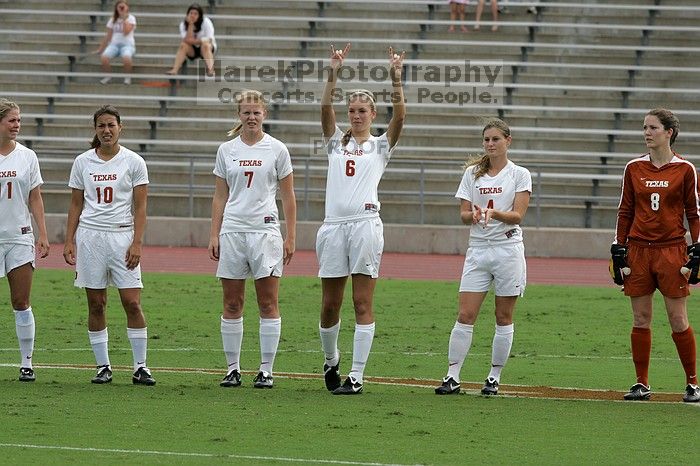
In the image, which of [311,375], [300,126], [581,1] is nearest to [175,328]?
[311,375]

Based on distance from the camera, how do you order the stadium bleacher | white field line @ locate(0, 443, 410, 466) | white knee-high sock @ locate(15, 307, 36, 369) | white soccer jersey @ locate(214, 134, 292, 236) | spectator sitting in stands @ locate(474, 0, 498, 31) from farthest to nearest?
spectator sitting in stands @ locate(474, 0, 498, 31), the stadium bleacher, white knee-high sock @ locate(15, 307, 36, 369), white soccer jersey @ locate(214, 134, 292, 236), white field line @ locate(0, 443, 410, 466)

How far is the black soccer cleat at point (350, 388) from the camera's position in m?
9.63

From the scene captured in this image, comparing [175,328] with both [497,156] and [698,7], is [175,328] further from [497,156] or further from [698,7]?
[698,7]

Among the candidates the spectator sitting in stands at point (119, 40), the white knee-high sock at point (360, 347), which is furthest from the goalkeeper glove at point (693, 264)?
the spectator sitting in stands at point (119, 40)


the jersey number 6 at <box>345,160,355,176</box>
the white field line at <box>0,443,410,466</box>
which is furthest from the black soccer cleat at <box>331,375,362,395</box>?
the white field line at <box>0,443,410,466</box>

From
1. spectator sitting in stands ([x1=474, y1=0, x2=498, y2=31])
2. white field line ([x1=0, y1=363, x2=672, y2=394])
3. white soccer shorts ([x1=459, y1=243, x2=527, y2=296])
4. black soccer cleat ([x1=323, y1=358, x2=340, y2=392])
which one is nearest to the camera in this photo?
white soccer shorts ([x1=459, y1=243, x2=527, y2=296])

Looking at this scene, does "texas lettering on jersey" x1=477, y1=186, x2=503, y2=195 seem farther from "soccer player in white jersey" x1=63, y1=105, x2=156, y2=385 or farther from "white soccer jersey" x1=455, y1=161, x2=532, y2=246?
"soccer player in white jersey" x1=63, y1=105, x2=156, y2=385

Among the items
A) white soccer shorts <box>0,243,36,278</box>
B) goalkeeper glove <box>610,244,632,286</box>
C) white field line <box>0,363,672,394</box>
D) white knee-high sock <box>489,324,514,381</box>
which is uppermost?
goalkeeper glove <box>610,244,632,286</box>

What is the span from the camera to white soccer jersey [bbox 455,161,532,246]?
9.77 metres

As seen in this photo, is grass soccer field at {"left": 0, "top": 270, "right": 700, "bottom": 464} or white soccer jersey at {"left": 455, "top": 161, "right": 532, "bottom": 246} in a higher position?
white soccer jersey at {"left": 455, "top": 161, "right": 532, "bottom": 246}

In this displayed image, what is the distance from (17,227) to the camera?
1023cm

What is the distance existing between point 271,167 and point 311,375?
6.11 ft

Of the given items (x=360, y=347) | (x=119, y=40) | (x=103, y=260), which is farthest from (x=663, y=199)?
(x=119, y=40)

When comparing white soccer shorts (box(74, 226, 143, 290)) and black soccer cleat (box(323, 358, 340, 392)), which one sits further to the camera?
white soccer shorts (box(74, 226, 143, 290))
